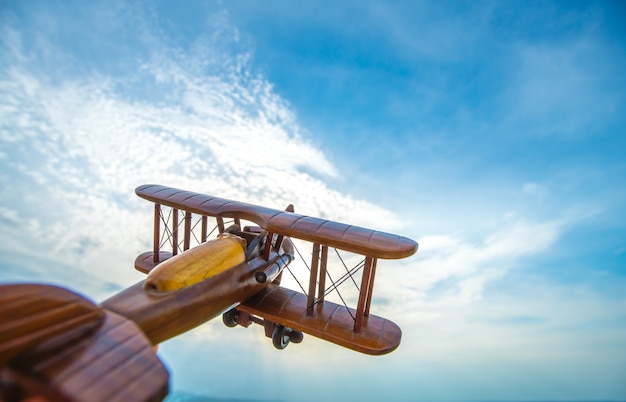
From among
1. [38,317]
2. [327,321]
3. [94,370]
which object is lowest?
[94,370]

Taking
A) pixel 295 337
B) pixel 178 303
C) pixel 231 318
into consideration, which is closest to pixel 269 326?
pixel 295 337

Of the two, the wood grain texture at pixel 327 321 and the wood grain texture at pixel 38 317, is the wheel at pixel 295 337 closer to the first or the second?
the wood grain texture at pixel 327 321

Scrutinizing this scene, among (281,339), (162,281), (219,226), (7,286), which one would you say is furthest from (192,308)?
(219,226)

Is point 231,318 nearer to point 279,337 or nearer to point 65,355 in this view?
point 279,337

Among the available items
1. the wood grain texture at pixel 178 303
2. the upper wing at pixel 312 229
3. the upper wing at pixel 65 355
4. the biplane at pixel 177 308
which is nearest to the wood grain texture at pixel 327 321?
the biplane at pixel 177 308

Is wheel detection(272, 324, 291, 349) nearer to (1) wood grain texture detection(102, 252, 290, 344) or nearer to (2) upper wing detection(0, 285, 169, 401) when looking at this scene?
(1) wood grain texture detection(102, 252, 290, 344)
